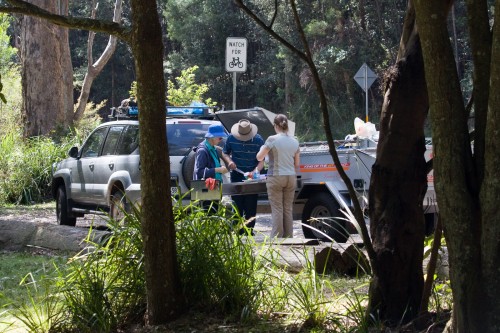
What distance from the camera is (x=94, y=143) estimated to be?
15281 millimetres

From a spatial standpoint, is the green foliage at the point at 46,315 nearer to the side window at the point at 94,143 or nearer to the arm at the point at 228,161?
the arm at the point at 228,161

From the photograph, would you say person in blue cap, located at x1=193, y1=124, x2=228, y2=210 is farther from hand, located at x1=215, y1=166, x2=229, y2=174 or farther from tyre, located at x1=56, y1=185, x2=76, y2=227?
tyre, located at x1=56, y1=185, x2=76, y2=227

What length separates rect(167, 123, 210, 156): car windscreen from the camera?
13.3 metres

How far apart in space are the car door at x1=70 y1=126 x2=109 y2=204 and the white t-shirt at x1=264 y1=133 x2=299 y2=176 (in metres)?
3.85

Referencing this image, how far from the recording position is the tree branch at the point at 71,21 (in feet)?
19.8

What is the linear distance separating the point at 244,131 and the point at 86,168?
3675 mm

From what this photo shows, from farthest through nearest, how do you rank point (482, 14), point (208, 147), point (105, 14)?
1. point (105, 14)
2. point (208, 147)
3. point (482, 14)

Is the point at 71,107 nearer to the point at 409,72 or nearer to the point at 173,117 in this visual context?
the point at 173,117

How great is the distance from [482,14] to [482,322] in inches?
63.3

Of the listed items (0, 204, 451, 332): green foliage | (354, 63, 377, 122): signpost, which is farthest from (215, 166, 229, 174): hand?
(354, 63, 377, 122): signpost

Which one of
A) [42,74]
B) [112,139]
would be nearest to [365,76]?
[42,74]

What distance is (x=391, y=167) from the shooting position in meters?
5.48

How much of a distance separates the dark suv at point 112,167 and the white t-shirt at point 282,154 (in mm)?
1289

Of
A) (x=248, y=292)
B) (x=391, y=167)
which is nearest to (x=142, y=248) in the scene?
(x=248, y=292)
